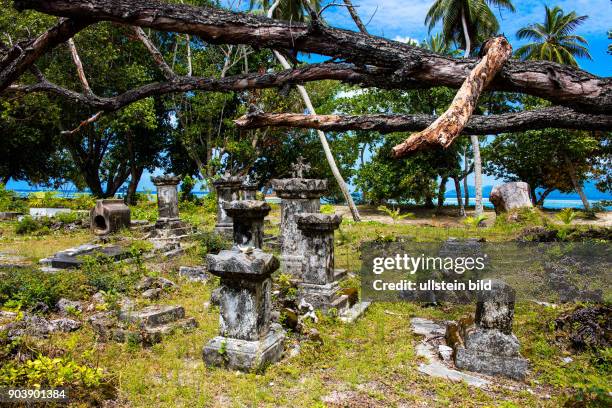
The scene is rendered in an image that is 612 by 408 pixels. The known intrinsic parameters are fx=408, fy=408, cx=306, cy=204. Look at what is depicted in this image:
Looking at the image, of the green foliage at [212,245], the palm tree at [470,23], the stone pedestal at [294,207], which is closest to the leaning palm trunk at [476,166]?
the palm tree at [470,23]

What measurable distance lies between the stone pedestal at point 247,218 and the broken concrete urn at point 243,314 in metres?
2.67

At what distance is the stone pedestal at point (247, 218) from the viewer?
7.38 metres

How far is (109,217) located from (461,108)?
12.4 meters

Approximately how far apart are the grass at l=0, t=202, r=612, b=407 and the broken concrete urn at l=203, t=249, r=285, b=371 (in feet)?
0.50

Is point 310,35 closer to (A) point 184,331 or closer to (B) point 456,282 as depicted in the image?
(A) point 184,331

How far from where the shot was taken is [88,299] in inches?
263

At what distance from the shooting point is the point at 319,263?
685 centimetres

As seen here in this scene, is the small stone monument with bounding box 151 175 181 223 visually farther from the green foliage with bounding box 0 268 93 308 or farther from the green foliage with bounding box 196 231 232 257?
the green foliage with bounding box 0 268 93 308

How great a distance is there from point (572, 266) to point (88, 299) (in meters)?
9.57

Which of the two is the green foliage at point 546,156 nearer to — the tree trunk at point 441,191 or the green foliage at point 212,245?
the tree trunk at point 441,191

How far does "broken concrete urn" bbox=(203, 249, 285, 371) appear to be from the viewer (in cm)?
453

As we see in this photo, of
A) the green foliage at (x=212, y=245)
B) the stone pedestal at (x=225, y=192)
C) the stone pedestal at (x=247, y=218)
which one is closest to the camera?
the stone pedestal at (x=247, y=218)

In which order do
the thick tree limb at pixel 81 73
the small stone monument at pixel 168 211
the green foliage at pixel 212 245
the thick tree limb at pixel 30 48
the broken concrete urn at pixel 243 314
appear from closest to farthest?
1. the thick tree limb at pixel 30 48
2. the broken concrete urn at pixel 243 314
3. the thick tree limb at pixel 81 73
4. the green foliage at pixel 212 245
5. the small stone monument at pixel 168 211

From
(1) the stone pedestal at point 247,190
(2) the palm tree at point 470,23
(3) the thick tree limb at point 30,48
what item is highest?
(2) the palm tree at point 470,23
